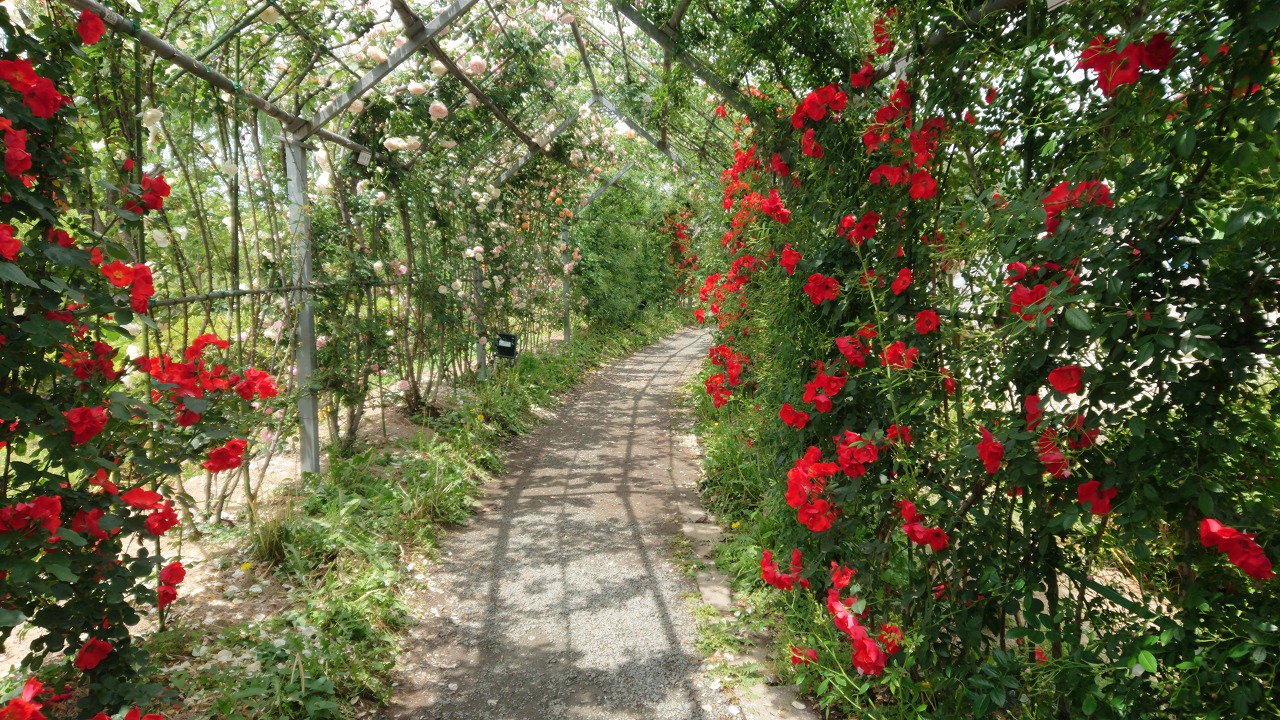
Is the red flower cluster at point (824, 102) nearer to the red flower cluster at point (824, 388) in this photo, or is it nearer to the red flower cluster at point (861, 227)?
the red flower cluster at point (861, 227)

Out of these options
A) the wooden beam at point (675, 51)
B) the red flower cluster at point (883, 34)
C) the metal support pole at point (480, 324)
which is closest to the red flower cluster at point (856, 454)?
the red flower cluster at point (883, 34)

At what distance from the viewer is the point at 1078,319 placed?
3.54 ft

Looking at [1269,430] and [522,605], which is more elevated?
[1269,430]

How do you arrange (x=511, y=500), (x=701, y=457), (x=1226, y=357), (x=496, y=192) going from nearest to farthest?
(x=1226, y=357) < (x=511, y=500) < (x=701, y=457) < (x=496, y=192)

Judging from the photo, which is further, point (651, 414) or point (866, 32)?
point (651, 414)

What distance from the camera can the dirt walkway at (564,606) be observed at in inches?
86.4

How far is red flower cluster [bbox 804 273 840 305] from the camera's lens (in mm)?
2021

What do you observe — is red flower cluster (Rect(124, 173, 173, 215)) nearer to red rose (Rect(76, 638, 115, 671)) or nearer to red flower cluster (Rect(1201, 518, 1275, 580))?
red rose (Rect(76, 638, 115, 671))

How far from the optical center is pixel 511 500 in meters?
4.11

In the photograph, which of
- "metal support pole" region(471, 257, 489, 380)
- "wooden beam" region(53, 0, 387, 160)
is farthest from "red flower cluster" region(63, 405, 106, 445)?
"metal support pole" region(471, 257, 489, 380)

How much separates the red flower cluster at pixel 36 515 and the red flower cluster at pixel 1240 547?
6.82 feet

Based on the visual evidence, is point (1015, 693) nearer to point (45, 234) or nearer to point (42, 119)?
point (45, 234)

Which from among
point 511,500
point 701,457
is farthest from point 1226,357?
point 701,457

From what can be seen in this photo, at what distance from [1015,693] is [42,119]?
2.55 m
